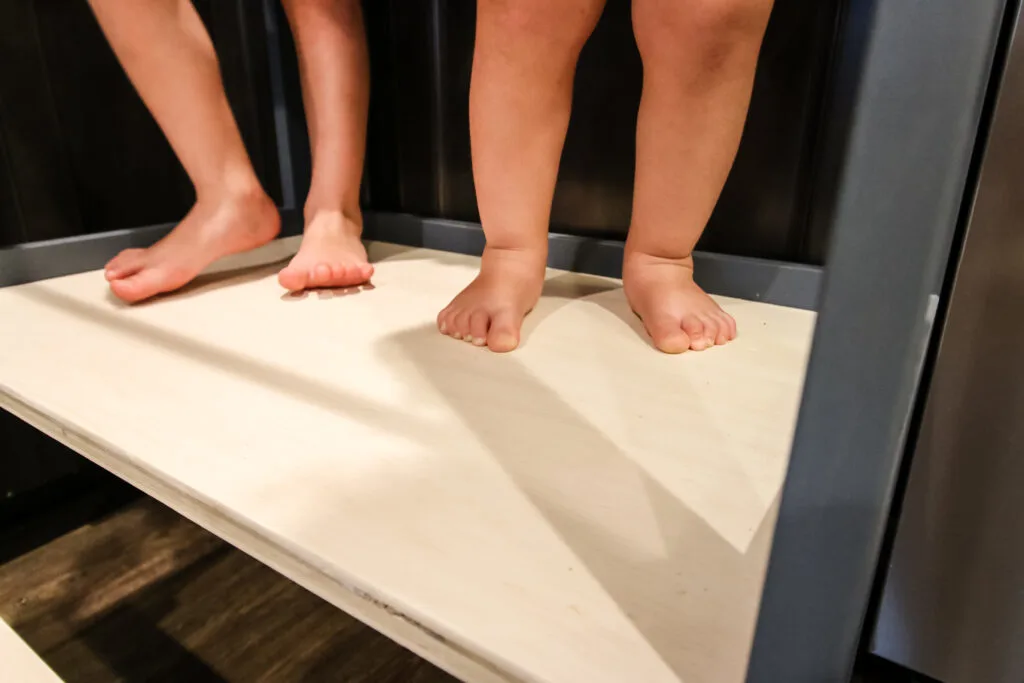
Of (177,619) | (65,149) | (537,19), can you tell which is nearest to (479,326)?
(537,19)

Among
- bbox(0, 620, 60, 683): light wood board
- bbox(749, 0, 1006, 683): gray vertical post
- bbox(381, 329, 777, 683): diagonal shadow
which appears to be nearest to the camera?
bbox(749, 0, 1006, 683): gray vertical post

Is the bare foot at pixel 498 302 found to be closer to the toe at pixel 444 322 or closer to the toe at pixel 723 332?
the toe at pixel 444 322

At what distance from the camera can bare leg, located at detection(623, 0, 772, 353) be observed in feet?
1.91

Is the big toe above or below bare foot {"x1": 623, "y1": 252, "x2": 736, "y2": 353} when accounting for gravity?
below

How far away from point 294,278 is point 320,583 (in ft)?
1.66

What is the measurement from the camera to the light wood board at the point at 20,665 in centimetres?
42

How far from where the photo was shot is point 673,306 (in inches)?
25.6

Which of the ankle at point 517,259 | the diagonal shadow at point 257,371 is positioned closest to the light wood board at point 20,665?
the diagonal shadow at point 257,371

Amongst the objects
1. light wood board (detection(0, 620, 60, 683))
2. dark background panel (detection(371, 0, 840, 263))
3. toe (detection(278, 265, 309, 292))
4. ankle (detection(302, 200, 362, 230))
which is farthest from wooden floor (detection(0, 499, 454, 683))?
dark background panel (detection(371, 0, 840, 263))

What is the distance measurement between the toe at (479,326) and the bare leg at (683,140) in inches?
6.6

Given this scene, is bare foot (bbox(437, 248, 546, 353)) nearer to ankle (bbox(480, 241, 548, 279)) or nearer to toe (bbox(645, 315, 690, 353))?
ankle (bbox(480, 241, 548, 279))

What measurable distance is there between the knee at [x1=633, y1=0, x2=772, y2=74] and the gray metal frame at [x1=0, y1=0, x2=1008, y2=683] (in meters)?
0.42

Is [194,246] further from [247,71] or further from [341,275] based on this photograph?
[247,71]

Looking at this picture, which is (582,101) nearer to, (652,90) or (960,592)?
(652,90)
